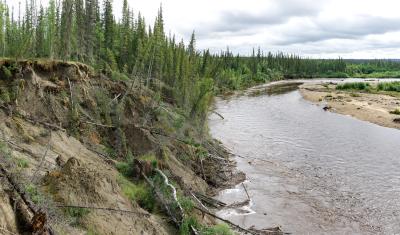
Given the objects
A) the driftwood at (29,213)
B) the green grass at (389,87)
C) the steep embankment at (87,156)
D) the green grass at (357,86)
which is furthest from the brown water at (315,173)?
the green grass at (357,86)

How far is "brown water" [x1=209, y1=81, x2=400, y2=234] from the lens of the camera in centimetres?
1945

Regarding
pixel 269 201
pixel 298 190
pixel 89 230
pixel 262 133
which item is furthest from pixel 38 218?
pixel 262 133

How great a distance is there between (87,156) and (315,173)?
16124 millimetres

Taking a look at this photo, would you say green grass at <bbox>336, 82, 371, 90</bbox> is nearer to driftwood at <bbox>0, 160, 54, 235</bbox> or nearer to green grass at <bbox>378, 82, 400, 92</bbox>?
green grass at <bbox>378, 82, 400, 92</bbox>

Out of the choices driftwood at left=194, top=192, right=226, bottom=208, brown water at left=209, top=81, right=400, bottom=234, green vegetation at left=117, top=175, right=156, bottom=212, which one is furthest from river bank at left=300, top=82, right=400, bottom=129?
green vegetation at left=117, top=175, right=156, bottom=212

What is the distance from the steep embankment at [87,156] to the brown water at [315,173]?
2.75 meters

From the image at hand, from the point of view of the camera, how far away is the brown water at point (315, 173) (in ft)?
63.8

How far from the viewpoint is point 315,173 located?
2725cm

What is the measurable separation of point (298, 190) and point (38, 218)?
1734 cm

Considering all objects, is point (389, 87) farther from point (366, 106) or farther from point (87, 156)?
point (87, 156)

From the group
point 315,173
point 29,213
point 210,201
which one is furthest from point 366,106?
point 29,213

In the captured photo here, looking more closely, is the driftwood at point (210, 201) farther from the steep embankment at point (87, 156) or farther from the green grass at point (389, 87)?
the green grass at point (389, 87)

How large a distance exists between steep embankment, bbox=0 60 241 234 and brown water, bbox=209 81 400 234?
2.75 meters

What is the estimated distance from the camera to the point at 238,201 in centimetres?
2081
